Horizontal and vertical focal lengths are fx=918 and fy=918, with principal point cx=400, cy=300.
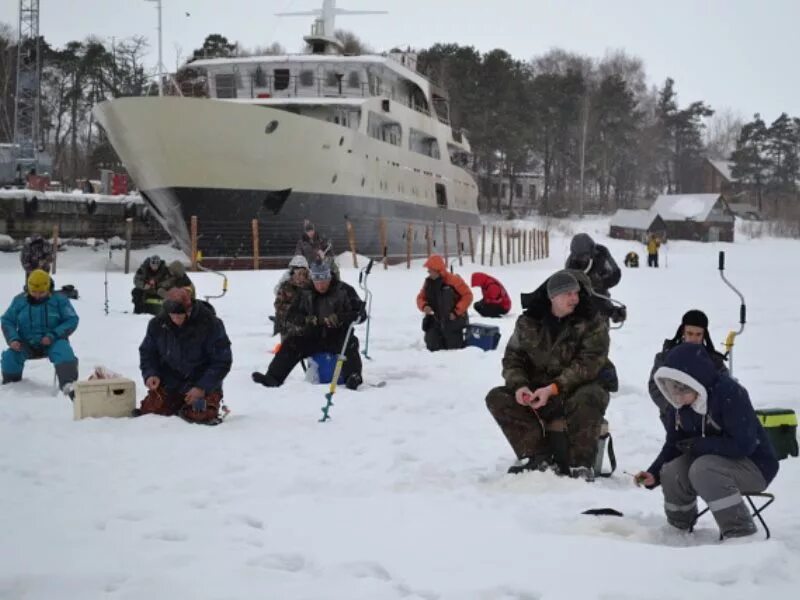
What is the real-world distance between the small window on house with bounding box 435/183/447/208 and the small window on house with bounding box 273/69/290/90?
8.62 meters

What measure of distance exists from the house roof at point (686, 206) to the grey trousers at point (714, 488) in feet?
204

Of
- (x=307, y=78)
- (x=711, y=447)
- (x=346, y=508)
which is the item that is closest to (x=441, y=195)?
(x=307, y=78)

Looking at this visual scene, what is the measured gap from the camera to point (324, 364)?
8.00m

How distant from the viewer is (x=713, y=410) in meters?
3.89

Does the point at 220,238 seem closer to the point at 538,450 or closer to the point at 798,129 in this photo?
the point at 538,450

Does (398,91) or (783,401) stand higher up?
(398,91)

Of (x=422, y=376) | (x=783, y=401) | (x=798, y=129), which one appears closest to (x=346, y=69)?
(x=422, y=376)

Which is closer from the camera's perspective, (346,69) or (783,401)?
(783,401)

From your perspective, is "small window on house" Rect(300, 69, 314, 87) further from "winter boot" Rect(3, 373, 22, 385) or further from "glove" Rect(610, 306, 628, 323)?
"glove" Rect(610, 306, 628, 323)

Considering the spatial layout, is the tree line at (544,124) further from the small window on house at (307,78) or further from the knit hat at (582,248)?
the knit hat at (582,248)

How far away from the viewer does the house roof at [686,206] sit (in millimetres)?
63094

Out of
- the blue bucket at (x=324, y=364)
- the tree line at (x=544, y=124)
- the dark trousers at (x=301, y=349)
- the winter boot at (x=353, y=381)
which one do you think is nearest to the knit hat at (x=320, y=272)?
the dark trousers at (x=301, y=349)

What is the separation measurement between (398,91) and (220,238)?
32.9 feet

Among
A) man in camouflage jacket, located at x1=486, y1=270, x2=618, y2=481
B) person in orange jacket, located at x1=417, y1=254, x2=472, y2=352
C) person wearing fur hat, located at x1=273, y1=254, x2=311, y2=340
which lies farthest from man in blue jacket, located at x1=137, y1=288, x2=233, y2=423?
person in orange jacket, located at x1=417, y1=254, x2=472, y2=352
